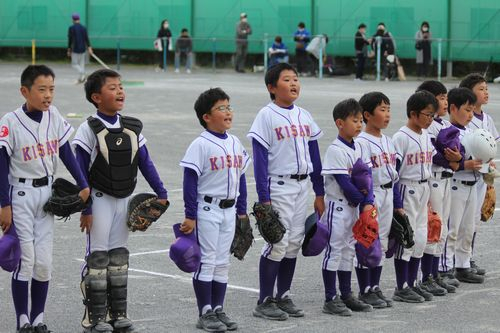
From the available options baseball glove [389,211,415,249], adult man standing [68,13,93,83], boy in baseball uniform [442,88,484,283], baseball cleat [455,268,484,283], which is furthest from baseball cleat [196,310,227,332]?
adult man standing [68,13,93,83]

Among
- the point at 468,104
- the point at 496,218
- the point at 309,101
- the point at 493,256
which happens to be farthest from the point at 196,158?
the point at 309,101

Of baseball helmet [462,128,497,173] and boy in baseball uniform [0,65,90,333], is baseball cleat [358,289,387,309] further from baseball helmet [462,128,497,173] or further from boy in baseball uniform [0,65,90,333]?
boy in baseball uniform [0,65,90,333]

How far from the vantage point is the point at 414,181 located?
9.34 meters

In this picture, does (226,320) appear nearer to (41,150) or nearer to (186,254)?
(186,254)

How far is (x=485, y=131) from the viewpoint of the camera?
10156 millimetres

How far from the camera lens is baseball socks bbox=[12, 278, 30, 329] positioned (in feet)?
25.2

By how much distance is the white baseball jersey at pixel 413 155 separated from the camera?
932cm

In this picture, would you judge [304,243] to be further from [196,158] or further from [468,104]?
[468,104]

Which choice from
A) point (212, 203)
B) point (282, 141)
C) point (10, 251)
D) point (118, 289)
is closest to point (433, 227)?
point (282, 141)

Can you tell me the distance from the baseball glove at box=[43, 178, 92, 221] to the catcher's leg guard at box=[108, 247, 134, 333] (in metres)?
0.45

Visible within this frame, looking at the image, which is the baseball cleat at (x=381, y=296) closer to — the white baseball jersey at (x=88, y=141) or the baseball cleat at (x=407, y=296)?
the baseball cleat at (x=407, y=296)

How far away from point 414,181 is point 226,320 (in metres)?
2.23

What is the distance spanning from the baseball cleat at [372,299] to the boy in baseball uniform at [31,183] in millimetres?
2578

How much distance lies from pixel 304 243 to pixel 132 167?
159 centimetres
